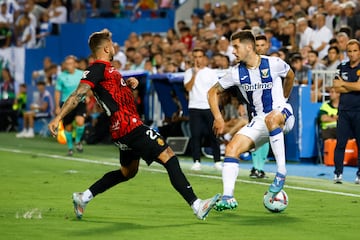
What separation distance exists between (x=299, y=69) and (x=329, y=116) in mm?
1376

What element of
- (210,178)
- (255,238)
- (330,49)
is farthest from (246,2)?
(255,238)

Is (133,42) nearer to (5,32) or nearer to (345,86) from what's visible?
A: (5,32)

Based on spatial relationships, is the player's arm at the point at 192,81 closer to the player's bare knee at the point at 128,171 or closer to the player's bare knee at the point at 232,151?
the player's bare knee at the point at 232,151

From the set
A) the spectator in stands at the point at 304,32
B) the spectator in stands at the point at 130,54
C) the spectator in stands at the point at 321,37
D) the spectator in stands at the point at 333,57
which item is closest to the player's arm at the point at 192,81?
the spectator in stands at the point at 333,57

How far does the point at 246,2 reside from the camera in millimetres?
30016

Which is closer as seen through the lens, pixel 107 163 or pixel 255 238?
pixel 255 238

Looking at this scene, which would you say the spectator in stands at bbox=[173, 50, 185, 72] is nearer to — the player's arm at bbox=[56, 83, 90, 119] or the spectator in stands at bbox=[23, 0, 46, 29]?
the spectator in stands at bbox=[23, 0, 46, 29]

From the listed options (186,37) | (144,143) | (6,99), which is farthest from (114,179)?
(6,99)

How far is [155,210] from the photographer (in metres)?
13.5

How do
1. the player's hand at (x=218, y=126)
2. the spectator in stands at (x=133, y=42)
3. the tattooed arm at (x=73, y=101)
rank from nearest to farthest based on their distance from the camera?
1. the tattooed arm at (x=73, y=101)
2. the player's hand at (x=218, y=126)
3. the spectator in stands at (x=133, y=42)

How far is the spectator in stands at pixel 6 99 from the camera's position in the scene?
116 feet

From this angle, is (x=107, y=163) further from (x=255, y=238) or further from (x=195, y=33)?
(x=255, y=238)

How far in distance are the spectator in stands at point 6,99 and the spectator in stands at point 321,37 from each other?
13057 millimetres

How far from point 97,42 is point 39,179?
6122mm
